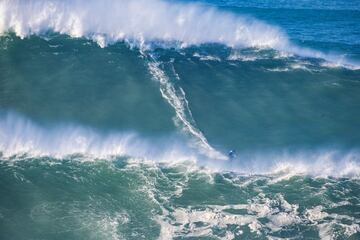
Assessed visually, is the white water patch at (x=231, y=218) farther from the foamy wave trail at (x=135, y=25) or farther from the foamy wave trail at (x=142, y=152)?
the foamy wave trail at (x=135, y=25)

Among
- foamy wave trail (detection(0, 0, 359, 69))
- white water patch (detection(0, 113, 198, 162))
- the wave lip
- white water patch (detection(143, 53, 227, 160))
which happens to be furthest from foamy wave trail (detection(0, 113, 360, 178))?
the wave lip

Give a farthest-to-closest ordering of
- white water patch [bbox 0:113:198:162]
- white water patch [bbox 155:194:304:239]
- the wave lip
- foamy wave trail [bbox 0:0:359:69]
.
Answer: the wave lip
foamy wave trail [bbox 0:0:359:69]
white water patch [bbox 0:113:198:162]
white water patch [bbox 155:194:304:239]

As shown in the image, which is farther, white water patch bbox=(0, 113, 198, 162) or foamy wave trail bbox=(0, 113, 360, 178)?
white water patch bbox=(0, 113, 198, 162)

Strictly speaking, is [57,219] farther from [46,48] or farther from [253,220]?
[46,48]

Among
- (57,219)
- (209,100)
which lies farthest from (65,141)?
(209,100)

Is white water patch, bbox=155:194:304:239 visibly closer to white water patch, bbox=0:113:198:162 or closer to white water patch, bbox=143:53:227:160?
white water patch, bbox=143:53:227:160

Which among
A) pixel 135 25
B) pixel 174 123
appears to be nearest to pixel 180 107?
pixel 174 123

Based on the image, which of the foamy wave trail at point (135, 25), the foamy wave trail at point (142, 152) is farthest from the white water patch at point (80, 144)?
the foamy wave trail at point (135, 25)

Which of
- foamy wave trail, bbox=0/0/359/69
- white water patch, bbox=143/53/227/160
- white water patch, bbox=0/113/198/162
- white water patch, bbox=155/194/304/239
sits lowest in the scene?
white water patch, bbox=155/194/304/239
